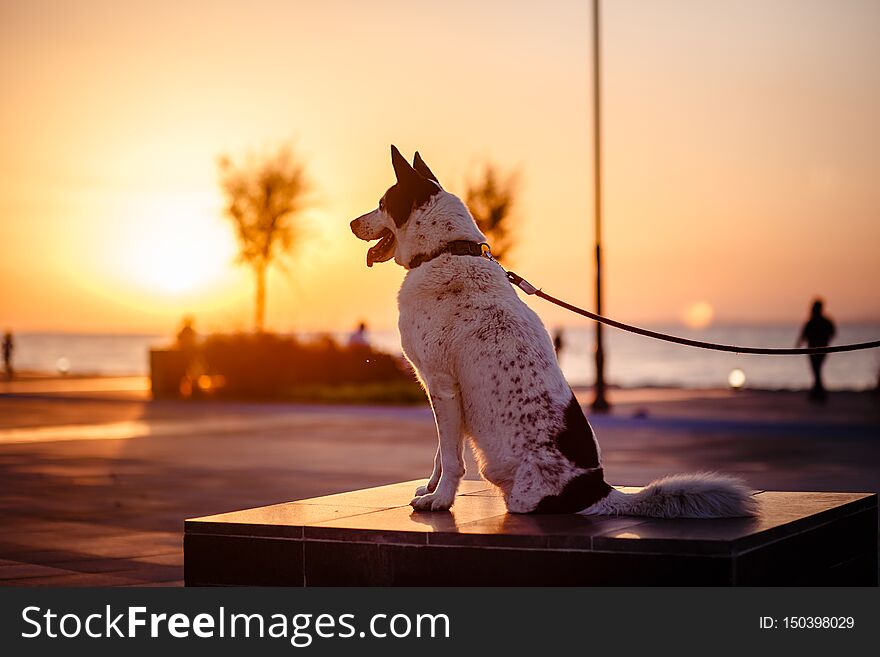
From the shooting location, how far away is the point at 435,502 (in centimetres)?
614

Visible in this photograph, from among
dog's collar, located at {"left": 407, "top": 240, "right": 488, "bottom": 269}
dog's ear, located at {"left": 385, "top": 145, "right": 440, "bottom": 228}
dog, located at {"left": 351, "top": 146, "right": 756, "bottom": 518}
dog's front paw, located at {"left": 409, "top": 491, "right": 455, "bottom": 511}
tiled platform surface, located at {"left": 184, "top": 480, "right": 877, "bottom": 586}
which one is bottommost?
tiled platform surface, located at {"left": 184, "top": 480, "right": 877, "bottom": 586}

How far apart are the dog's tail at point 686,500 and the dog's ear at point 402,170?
73.2 inches

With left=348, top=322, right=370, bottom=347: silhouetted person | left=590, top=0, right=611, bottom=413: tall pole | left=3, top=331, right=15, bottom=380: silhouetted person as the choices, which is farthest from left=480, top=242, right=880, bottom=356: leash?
left=3, top=331, right=15, bottom=380: silhouetted person

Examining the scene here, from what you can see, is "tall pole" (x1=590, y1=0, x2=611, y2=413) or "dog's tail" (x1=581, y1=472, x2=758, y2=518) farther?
"tall pole" (x1=590, y1=0, x2=611, y2=413)

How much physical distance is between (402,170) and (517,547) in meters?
1.94

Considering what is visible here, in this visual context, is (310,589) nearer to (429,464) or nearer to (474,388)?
(474,388)

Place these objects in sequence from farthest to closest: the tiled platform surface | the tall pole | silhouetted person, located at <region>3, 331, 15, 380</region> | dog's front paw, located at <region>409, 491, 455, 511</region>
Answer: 1. silhouetted person, located at <region>3, 331, 15, 380</region>
2. the tall pole
3. dog's front paw, located at <region>409, 491, 455, 511</region>
4. the tiled platform surface

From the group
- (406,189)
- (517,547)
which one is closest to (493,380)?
(517,547)

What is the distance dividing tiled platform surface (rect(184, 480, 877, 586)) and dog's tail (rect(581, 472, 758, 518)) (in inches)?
3.5

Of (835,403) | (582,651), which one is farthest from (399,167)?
(835,403)

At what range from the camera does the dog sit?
5.66m

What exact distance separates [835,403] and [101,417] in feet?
52.4

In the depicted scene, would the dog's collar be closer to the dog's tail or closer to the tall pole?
the dog's tail

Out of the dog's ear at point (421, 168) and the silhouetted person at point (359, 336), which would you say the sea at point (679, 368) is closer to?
the silhouetted person at point (359, 336)
